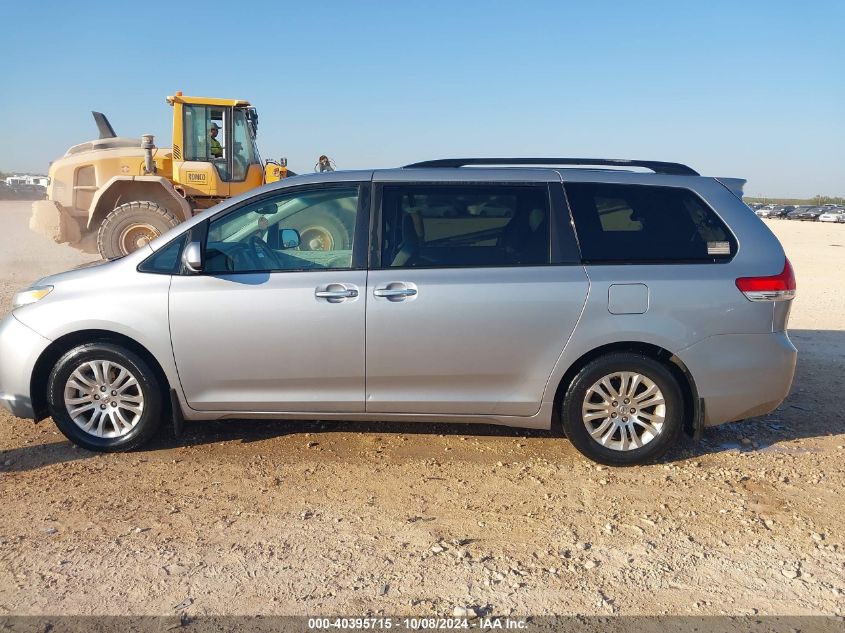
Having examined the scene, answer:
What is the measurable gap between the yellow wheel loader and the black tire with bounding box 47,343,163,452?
7.74m

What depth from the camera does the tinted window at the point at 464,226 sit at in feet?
14.8

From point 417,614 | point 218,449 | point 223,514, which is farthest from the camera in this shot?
point 218,449

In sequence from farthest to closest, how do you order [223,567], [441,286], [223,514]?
[441,286] → [223,514] → [223,567]

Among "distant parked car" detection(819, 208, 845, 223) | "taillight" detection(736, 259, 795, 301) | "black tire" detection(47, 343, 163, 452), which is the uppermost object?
"distant parked car" detection(819, 208, 845, 223)

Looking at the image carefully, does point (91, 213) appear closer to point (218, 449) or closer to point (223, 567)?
point (218, 449)

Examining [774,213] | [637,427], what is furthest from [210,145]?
[774,213]

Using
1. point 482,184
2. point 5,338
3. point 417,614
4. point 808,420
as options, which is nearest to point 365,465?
point 417,614

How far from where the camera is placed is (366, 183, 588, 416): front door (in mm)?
4371

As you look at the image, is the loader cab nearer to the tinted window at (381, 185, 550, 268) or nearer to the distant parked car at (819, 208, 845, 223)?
the tinted window at (381, 185, 550, 268)

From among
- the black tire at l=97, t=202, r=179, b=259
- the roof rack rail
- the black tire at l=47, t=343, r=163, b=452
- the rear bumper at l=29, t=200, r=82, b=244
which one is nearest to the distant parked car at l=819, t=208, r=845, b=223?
the black tire at l=97, t=202, r=179, b=259

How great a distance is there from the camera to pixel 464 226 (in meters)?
4.55

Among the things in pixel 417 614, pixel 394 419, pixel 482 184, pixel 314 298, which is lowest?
pixel 417 614

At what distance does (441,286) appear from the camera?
4395 millimetres

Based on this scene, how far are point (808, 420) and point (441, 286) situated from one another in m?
3.11
